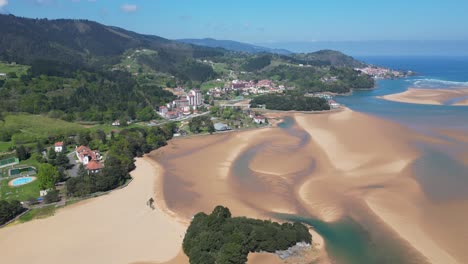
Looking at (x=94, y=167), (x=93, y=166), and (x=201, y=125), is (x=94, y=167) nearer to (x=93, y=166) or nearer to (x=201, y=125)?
(x=93, y=166)

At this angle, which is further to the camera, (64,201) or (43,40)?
(43,40)

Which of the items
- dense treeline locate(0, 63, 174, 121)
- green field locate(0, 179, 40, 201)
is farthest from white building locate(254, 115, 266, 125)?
green field locate(0, 179, 40, 201)

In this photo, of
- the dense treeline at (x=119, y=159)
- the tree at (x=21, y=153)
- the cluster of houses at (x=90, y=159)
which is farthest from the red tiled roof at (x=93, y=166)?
the tree at (x=21, y=153)

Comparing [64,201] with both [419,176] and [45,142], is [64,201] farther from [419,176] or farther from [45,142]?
[419,176]

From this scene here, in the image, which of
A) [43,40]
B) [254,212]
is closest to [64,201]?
[254,212]

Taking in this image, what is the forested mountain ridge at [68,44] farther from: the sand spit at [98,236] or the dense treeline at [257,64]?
the sand spit at [98,236]

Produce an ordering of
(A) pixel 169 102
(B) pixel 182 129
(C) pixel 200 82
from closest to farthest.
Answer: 1. (B) pixel 182 129
2. (A) pixel 169 102
3. (C) pixel 200 82

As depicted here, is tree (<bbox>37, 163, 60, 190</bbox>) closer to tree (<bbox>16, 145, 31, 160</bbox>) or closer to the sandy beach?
the sandy beach
